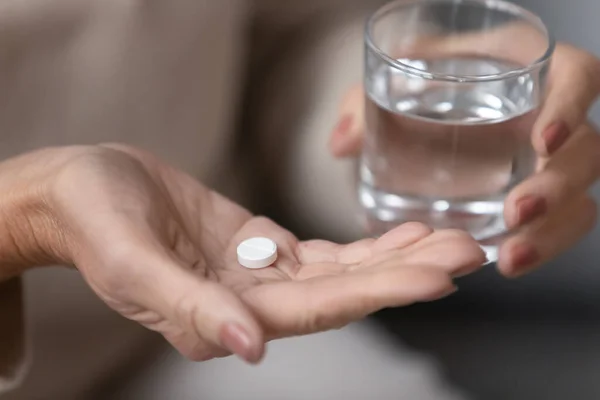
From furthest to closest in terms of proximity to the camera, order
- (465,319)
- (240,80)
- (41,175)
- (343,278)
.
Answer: (465,319)
(240,80)
(41,175)
(343,278)

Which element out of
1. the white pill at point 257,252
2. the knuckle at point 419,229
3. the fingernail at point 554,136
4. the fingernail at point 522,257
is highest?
the fingernail at point 554,136

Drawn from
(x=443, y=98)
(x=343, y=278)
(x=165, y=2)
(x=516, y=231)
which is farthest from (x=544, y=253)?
(x=165, y=2)

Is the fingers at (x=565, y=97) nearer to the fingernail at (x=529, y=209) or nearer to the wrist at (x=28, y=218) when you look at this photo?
the fingernail at (x=529, y=209)

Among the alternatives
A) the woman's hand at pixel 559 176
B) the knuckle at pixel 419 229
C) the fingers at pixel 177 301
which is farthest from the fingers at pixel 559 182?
the fingers at pixel 177 301

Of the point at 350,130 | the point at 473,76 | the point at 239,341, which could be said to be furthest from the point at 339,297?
the point at 350,130

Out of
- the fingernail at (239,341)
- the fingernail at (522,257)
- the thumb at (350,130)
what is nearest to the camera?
the fingernail at (239,341)

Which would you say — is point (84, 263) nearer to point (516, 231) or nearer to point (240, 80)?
point (516, 231)
